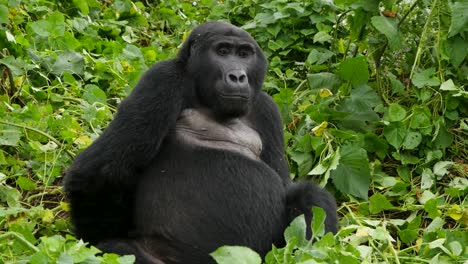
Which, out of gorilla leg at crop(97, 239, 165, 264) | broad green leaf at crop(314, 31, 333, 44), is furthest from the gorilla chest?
broad green leaf at crop(314, 31, 333, 44)

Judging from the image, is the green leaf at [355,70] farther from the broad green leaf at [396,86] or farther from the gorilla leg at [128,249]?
the gorilla leg at [128,249]

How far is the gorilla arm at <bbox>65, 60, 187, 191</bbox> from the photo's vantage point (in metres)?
4.79

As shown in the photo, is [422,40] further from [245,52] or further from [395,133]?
[245,52]

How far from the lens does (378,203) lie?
5871 mm

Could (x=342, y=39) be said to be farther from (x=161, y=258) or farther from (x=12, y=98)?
(x=161, y=258)

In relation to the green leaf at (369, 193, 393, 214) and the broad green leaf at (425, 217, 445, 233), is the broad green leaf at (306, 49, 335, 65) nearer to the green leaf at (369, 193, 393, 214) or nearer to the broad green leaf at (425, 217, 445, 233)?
the green leaf at (369, 193, 393, 214)

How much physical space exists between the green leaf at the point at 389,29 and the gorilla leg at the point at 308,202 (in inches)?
65.8

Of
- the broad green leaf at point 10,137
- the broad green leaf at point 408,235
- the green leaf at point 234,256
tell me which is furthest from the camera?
the broad green leaf at point 10,137

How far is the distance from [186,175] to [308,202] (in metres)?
0.61

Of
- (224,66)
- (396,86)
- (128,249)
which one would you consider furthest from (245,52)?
(396,86)

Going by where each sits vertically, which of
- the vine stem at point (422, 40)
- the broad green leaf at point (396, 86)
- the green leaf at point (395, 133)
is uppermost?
the vine stem at point (422, 40)

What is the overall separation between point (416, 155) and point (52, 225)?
90.1 inches

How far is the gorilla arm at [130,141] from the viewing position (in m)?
4.79

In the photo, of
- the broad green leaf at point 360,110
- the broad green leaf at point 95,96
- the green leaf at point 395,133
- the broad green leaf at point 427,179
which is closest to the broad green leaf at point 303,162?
the broad green leaf at point 360,110
